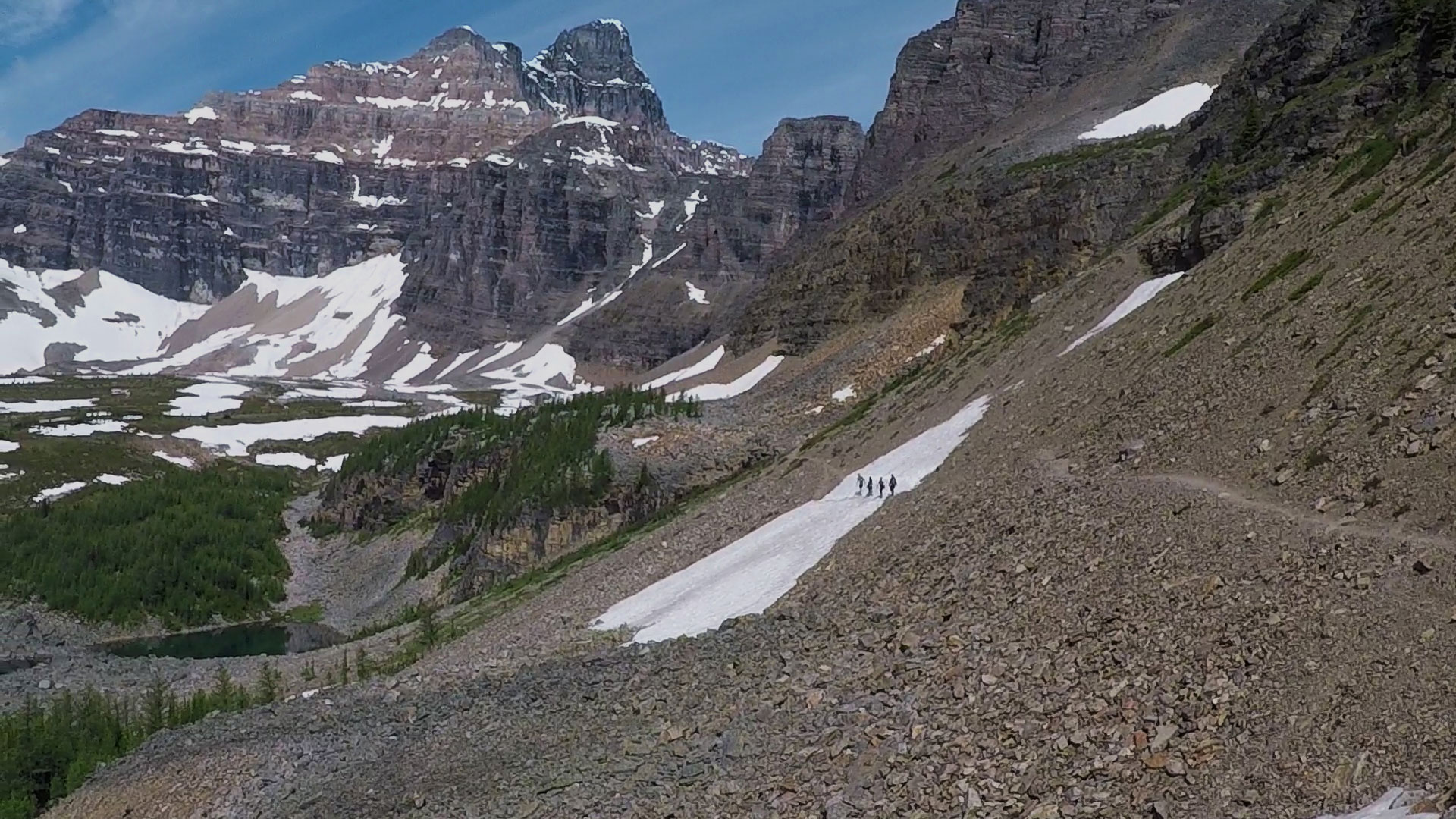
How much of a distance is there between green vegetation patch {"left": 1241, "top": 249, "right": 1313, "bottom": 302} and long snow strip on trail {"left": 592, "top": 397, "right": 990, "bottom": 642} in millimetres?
10614

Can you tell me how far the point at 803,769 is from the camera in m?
18.6

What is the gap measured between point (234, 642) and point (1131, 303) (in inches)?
2395

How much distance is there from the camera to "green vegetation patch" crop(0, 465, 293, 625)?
3189 inches

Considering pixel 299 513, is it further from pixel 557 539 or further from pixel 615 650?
pixel 615 650

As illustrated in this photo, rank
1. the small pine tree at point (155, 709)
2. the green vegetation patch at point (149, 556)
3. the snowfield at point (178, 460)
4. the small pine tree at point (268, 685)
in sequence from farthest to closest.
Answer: the snowfield at point (178, 460) < the green vegetation patch at point (149, 556) < the small pine tree at point (268, 685) < the small pine tree at point (155, 709)

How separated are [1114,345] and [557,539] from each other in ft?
122

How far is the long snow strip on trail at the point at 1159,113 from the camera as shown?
293 ft

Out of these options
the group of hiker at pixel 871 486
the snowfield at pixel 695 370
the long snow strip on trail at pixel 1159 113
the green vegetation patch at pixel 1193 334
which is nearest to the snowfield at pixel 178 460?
the snowfield at pixel 695 370

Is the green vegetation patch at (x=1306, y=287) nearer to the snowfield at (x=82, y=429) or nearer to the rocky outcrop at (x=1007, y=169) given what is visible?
the rocky outcrop at (x=1007, y=169)

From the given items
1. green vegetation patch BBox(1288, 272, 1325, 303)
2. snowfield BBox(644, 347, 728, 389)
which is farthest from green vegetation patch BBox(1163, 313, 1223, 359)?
snowfield BBox(644, 347, 728, 389)

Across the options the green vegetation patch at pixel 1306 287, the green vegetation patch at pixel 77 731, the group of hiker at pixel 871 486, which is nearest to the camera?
the green vegetation patch at pixel 1306 287

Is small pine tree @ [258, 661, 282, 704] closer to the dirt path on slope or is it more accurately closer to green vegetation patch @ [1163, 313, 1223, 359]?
green vegetation patch @ [1163, 313, 1223, 359]

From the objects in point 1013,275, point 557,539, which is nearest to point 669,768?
point 557,539

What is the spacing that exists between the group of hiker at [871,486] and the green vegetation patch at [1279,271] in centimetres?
1172
